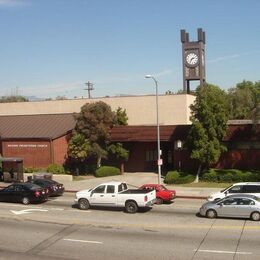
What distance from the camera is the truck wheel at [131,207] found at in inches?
1117

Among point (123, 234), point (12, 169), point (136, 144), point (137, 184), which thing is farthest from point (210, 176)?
point (123, 234)

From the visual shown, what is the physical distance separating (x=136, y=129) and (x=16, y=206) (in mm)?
20046

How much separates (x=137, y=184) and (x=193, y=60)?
31.1 metres

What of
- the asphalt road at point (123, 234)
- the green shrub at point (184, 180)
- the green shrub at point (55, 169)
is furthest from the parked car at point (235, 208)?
the green shrub at point (55, 169)

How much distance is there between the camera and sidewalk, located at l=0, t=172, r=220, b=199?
36062 millimetres

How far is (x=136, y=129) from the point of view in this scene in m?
50.1

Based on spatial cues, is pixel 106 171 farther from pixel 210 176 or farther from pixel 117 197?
pixel 117 197

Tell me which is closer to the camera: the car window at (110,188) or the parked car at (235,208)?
the parked car at (235,208)

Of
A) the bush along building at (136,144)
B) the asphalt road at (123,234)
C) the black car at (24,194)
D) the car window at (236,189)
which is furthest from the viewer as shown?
the bush along building at (136,144)

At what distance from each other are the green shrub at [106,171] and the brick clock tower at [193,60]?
2219 centimetres

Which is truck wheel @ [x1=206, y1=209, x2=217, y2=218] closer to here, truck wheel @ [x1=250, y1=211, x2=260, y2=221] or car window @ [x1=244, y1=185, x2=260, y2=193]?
truck wheel @ [x1=250, y1=211, x2=260, y2=221]

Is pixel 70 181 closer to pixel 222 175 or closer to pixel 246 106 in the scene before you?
pixel 222 175

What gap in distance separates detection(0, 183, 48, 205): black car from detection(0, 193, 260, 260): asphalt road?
2082 mm

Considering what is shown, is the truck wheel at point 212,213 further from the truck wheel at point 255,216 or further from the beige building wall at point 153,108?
the beige building wall at point 153,108
